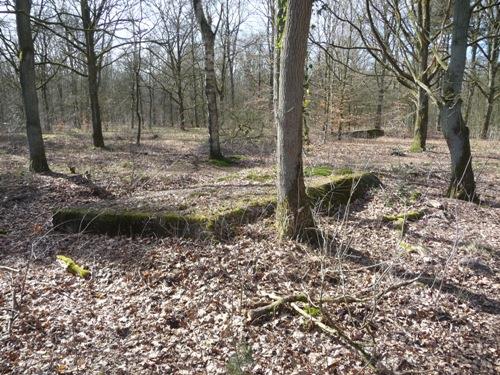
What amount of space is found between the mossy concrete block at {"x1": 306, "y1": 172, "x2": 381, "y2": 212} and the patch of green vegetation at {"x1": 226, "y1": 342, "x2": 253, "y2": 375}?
329 centimetres

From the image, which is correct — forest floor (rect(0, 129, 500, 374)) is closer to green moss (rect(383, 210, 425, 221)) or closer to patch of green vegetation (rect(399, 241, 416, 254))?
patch of green vegetation (rect(399, 241, 416, 254))

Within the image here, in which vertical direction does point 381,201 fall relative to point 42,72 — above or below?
below

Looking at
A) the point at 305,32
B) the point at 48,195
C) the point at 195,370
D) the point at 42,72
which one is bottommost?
the point at 195,370

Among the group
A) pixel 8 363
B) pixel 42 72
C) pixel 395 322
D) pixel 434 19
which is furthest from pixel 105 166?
pixel 434 19

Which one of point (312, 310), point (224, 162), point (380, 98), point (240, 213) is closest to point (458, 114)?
point (240, 213)

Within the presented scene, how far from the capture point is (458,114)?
21.9 ft

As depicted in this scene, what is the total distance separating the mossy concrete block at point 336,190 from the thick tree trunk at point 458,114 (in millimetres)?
1551

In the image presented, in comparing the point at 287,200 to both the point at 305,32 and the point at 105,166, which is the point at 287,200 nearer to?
the point at 305,32

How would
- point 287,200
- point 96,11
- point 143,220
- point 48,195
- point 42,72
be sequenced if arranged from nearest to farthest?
point 287,200, point 143,220, point 48,195, point 96,11, point 42,72

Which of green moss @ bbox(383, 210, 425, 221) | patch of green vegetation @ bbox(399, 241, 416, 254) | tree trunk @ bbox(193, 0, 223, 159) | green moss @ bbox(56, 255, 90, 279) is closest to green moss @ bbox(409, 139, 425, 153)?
tree trunk @ bbox(193, 0, 223, 159)

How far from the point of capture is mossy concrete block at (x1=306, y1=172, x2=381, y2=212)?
6297mm

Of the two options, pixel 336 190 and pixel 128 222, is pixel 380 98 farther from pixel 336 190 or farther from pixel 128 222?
pixel 128 222

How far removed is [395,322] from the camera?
11.8 feet

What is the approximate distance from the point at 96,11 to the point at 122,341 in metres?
14.0
